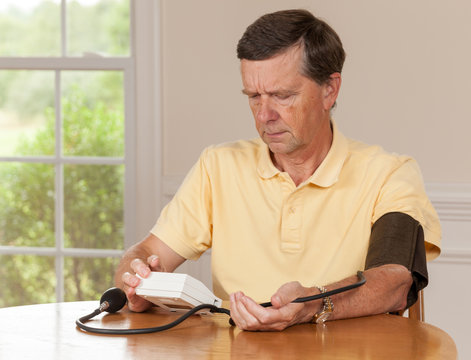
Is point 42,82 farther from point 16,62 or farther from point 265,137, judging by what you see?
point 265,137

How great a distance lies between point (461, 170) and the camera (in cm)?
307

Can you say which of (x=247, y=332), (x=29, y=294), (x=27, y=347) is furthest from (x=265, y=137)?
(x=29, y=294)

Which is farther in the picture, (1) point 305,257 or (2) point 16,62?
(2) point 16,62

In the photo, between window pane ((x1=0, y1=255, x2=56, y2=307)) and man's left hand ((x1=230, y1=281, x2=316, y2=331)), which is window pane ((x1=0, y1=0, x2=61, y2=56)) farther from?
man's left hand ((x1=230, y1=281, x2=316, y2=331))

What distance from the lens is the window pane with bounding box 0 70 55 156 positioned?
141 inches

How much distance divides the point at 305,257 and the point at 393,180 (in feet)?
1.05

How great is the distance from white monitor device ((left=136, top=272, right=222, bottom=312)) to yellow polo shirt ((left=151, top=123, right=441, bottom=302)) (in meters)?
0.39

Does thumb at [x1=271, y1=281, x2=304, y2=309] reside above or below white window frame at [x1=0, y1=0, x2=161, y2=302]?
below

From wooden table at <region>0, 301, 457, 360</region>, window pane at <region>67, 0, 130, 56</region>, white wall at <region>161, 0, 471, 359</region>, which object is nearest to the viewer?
wooden table at <region>0, 301, 457, 360</region>

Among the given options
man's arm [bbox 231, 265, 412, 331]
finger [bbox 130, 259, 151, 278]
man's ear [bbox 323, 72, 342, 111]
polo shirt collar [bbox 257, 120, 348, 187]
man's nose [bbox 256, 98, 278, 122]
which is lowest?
man's arm [bbox 231, 265, 412, 331]

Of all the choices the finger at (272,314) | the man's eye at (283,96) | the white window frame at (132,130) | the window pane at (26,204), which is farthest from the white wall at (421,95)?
the finger at (272,314)

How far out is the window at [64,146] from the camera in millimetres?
3502

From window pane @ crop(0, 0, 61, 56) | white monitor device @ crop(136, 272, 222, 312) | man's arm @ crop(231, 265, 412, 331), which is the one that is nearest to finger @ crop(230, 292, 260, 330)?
man's arm @ crop(231, 265, 412, 331)

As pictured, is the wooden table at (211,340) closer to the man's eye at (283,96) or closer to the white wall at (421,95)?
the man's eye at (283,96)
